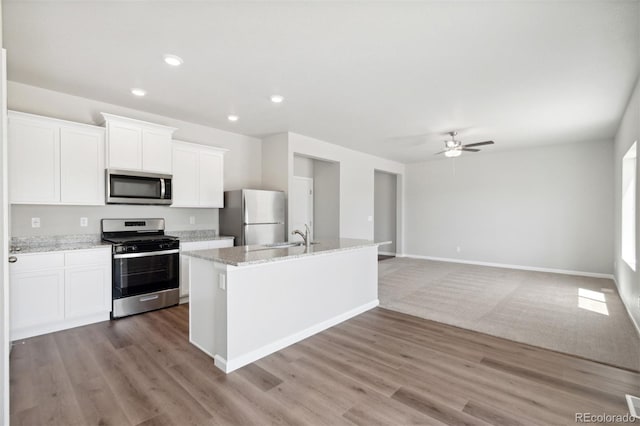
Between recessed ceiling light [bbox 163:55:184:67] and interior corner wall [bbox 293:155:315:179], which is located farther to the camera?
interior corner wall [bbox 293:155:315:179]

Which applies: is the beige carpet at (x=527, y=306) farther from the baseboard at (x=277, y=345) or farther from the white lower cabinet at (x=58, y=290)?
the white lower cabinet at (x=58, y=290)

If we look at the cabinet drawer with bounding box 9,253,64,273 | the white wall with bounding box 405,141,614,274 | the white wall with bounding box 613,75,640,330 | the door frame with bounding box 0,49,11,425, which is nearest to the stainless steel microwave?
the cabinet drawer with bounding box 9,253,64,273

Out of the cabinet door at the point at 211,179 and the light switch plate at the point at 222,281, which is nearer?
the light switch plate at the point at 222,281

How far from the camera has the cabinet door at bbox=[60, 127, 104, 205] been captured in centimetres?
346

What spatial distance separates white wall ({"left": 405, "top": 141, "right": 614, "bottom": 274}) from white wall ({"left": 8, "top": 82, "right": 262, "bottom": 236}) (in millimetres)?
4849

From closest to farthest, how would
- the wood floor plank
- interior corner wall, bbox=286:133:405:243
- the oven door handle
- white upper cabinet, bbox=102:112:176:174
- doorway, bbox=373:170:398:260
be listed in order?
the wood floor plank → the oven door handle → white upper cabinet, bbox=102:112:176:174 → interior corner wall, bbox=286:133:405:243 → doorway, bbox=373:170:398:260

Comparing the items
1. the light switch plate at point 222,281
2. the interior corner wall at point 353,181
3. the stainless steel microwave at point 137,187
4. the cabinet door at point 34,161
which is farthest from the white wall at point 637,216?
the cabinet door at point 34,161

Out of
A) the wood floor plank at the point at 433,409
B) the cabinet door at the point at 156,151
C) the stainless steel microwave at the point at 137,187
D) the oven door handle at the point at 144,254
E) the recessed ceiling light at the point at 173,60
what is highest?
the recessed ceiling light at the point at 173,60

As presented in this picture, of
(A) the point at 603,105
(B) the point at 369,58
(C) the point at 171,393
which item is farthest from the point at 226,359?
(A) the point at 603,105

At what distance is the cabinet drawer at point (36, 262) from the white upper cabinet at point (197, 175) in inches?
58.1

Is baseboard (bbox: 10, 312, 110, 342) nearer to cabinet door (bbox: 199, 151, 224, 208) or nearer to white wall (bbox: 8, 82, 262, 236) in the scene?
white wall (bbox: 8, 82, 262, 236)

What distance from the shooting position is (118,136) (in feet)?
12.4

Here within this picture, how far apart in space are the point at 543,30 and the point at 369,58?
1318 mm

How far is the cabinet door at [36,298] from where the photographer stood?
2994mm
